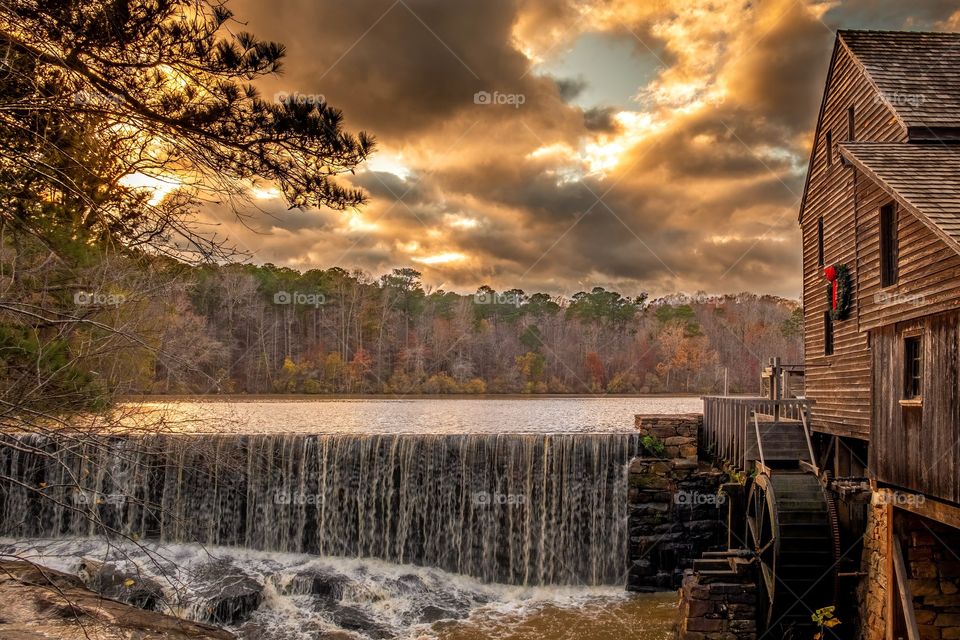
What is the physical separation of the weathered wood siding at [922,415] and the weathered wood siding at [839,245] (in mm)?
1530

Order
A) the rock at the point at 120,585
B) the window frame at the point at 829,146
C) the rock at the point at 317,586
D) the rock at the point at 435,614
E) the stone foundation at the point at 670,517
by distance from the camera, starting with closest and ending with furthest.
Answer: the rock at the point at 120,585
the rock at the point at 435,614
the rock at the point at 317,586
the window frame at the point at 829,146
the stone foundation at the point at 670,517

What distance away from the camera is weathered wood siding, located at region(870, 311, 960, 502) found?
7.75 m

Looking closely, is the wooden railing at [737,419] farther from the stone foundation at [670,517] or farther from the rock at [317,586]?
the rock at [317,586]

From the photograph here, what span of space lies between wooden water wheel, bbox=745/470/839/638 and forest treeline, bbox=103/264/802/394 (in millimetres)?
39293

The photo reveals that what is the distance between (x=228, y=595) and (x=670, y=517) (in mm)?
9644

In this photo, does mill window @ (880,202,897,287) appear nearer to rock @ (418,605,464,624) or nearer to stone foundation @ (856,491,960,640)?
stone foundation @ (856,491,960,640)

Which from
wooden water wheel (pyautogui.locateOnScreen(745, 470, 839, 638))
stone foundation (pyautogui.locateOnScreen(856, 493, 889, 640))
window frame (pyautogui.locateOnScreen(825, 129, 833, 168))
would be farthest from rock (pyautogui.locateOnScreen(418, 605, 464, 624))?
window frame (pyautogui.locateOnScreen(825, 129, 833, 168))

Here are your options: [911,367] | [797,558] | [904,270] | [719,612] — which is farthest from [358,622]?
[904,270]

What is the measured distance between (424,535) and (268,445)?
4403mm

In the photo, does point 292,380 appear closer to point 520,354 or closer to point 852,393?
point 520,354

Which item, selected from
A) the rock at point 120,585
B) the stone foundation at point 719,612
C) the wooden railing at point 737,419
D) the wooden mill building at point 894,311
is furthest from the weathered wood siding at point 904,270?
the rock at point 120,585

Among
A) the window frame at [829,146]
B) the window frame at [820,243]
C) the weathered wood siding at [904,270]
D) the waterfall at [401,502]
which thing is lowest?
the waterfall at [401,502]

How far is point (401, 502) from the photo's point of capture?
15695 millimetres

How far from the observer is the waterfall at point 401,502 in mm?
15219
